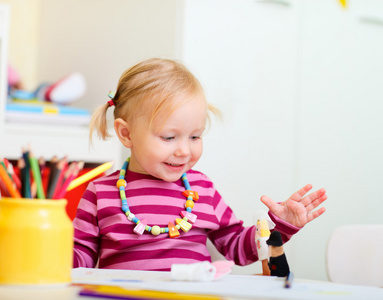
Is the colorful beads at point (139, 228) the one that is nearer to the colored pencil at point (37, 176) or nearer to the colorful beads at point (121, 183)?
the colorful beads at point (121, 183)

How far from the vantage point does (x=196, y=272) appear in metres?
0.60

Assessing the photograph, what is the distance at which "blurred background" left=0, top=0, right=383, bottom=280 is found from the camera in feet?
5.82

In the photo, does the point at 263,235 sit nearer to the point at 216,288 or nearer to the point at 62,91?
the point at 216,288

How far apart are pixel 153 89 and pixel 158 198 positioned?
191 millimetres

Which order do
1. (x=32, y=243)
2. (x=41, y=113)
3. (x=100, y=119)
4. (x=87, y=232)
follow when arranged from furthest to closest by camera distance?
1. (x=41, y=113)
2. (x=100, y=119)
3. (x=87, y=232)
4. (x=32, y=243)

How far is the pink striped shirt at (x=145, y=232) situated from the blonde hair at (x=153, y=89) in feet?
0.42

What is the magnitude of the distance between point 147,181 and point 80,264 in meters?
0.19

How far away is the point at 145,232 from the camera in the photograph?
1.01 meters

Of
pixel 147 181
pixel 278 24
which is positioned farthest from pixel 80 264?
pixel 278 24

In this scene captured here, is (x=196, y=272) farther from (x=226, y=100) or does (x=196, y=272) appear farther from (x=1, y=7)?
(x=1, y=7)

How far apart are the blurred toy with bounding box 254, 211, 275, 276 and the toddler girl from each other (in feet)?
0.14

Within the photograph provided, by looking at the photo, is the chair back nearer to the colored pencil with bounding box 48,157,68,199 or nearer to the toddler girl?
the toddler girl

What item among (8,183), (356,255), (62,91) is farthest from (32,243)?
(62,91)

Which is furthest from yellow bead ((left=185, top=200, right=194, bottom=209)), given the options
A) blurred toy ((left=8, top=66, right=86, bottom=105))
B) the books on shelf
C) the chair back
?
blurred toy ((left=8, top=66, right=86, bottom=105))
